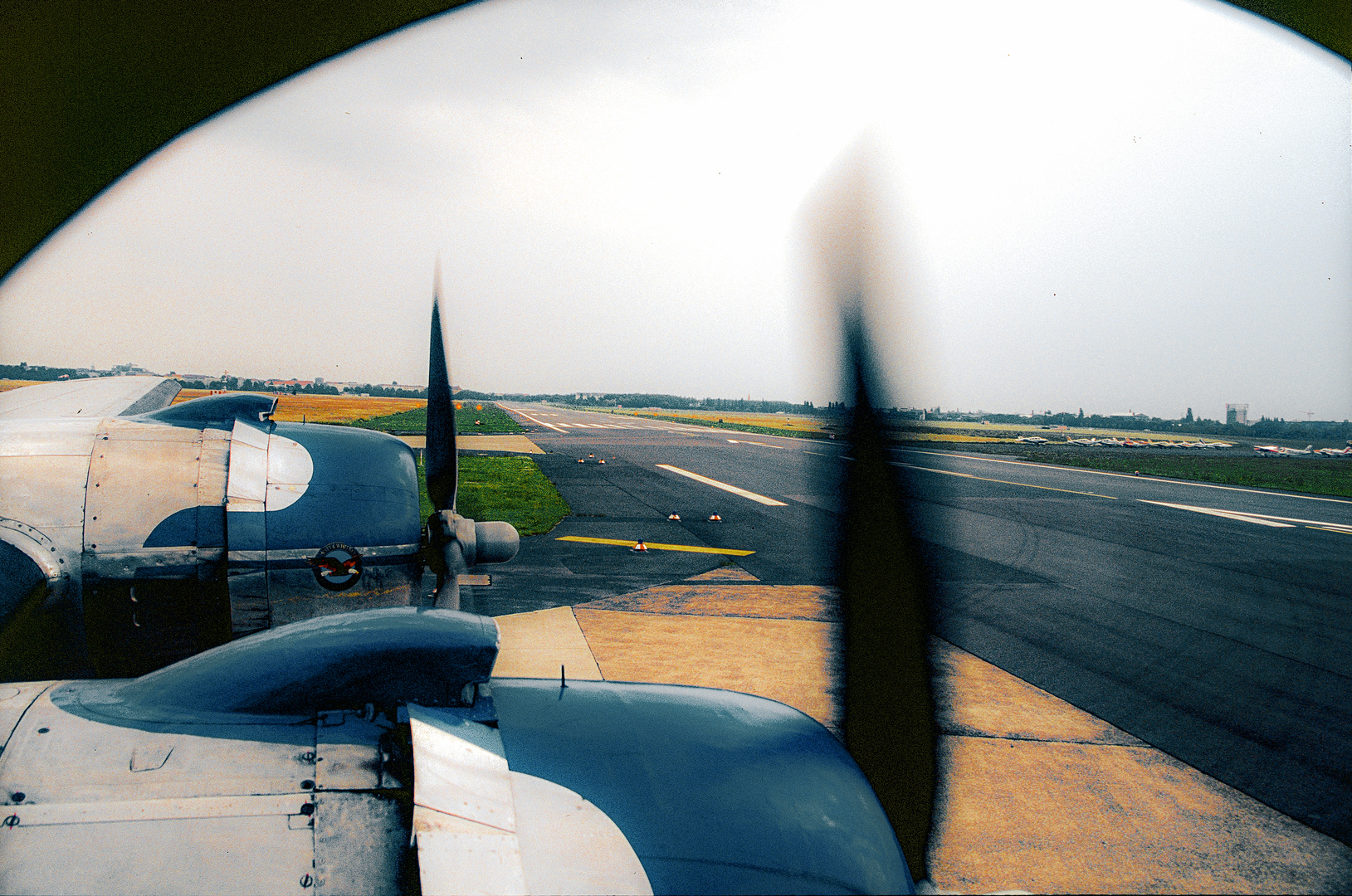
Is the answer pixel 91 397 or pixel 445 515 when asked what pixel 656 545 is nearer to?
pixel 445 515

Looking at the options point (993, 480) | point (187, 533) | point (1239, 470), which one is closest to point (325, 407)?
point (187, 533)

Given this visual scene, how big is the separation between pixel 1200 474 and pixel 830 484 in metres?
21.1

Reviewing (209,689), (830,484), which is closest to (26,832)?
(209,689)

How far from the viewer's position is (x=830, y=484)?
71.2 ft

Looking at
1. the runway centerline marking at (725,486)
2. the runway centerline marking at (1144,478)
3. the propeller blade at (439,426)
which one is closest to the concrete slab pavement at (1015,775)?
the propeller blade at (439,426)

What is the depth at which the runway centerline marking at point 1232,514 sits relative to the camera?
16.5 m

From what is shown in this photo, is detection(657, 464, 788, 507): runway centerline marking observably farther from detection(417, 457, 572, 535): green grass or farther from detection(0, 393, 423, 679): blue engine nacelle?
detection(0, 393, 423, 679): blue engine nacelle

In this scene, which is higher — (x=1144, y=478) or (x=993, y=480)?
(x=1144, y=478)

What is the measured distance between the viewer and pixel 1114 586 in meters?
9.97

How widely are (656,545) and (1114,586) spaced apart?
7500 millimetres

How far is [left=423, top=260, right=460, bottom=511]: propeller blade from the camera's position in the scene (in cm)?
445

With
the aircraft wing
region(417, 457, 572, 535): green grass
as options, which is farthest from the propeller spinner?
region(417, 457, 572, 535): green grass

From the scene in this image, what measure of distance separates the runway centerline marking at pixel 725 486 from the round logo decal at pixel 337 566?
13.8 meters

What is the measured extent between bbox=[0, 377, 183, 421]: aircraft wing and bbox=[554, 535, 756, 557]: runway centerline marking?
695cm
